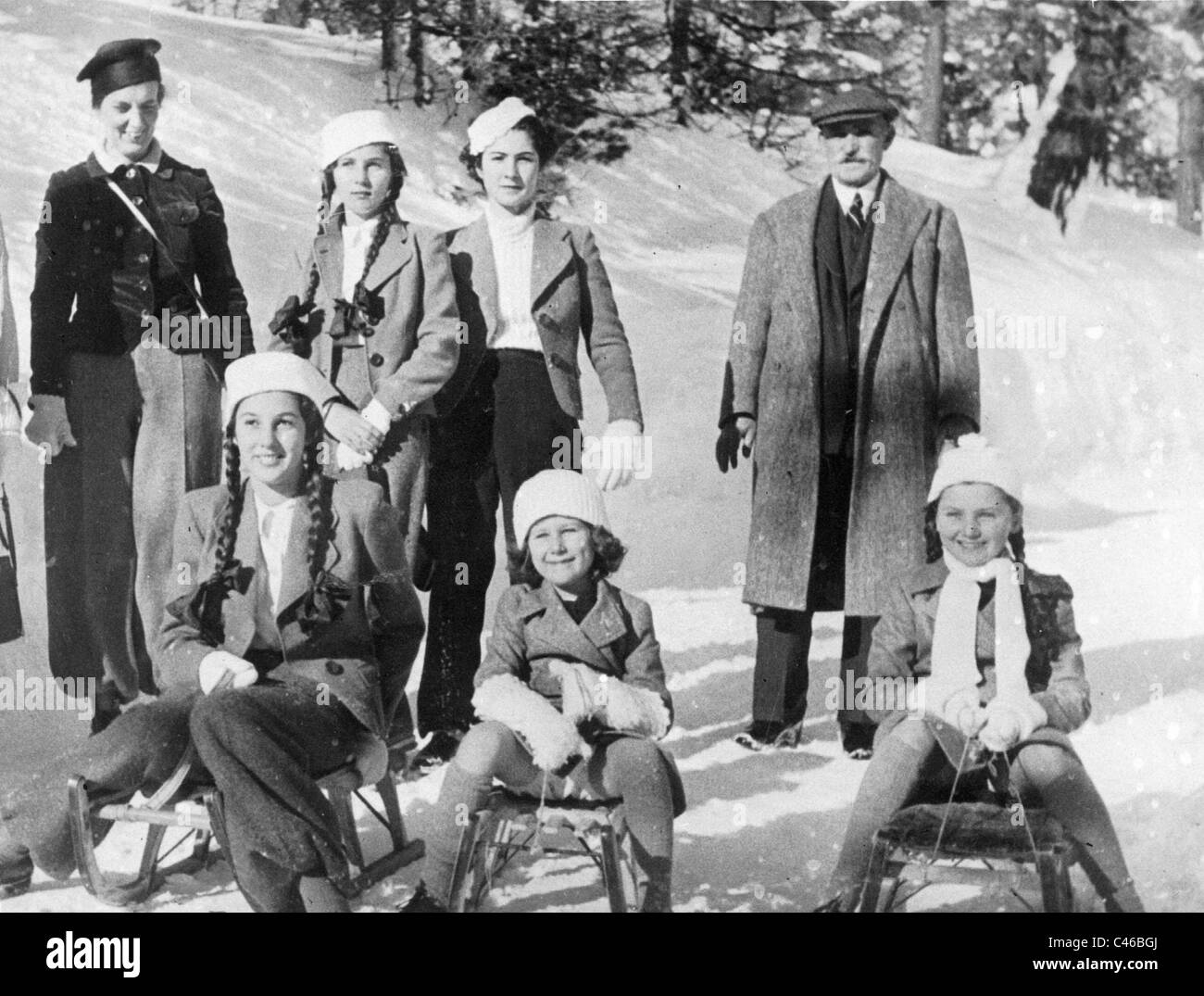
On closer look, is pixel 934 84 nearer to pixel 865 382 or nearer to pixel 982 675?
pixel 865 382

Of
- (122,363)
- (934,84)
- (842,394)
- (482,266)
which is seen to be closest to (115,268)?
(122,363)

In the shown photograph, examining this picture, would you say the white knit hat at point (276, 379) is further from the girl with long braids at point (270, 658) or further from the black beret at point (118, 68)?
the black beret at point (118, 68)

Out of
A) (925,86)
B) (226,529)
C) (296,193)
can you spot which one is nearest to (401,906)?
(226,529)

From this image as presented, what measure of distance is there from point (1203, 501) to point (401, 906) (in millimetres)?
2595

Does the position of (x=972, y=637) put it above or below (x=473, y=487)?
below

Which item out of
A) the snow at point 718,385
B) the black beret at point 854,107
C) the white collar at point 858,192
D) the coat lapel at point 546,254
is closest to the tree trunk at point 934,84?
the snow at point 718,385

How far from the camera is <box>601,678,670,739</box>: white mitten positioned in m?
4.48

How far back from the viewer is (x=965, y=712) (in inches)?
180

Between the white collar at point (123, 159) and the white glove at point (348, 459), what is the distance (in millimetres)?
1009

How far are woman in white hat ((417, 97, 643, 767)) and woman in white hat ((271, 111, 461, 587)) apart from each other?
7 centimetres

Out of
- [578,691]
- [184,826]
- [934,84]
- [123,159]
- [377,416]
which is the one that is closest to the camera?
[578,691]

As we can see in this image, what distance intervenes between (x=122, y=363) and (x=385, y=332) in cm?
78

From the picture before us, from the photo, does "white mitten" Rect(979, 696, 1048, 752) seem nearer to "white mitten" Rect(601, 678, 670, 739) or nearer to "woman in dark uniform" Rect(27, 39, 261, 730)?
"white mitten" Rect(601, 678, 670, 739)
